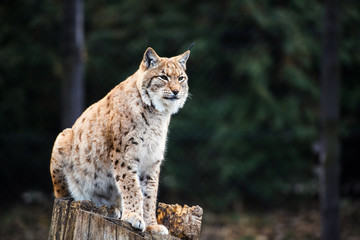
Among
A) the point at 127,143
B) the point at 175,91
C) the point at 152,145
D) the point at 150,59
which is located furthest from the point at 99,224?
the point at 150,59

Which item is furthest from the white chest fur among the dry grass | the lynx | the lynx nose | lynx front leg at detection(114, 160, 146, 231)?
the dry grass

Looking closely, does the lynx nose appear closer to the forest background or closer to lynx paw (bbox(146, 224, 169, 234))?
lynx paw (bbox(146, 224, 169, 234))

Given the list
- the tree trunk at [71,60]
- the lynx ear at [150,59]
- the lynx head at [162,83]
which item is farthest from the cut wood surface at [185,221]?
the tree trunk at [71,60]

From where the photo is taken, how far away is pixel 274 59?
7793mm

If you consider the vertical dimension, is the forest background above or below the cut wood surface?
above

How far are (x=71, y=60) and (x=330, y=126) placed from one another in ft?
10.5

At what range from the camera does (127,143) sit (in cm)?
339

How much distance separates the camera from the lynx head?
11.2ft

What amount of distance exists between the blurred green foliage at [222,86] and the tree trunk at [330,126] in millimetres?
1630

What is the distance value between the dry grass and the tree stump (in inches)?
141

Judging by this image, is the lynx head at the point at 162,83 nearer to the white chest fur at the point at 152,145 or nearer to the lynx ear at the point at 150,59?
the lynx ear at the point at 150,59

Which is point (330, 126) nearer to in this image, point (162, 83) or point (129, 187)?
point (162, 83)

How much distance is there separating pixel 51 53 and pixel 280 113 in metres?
3.77

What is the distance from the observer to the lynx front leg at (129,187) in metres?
3.29
